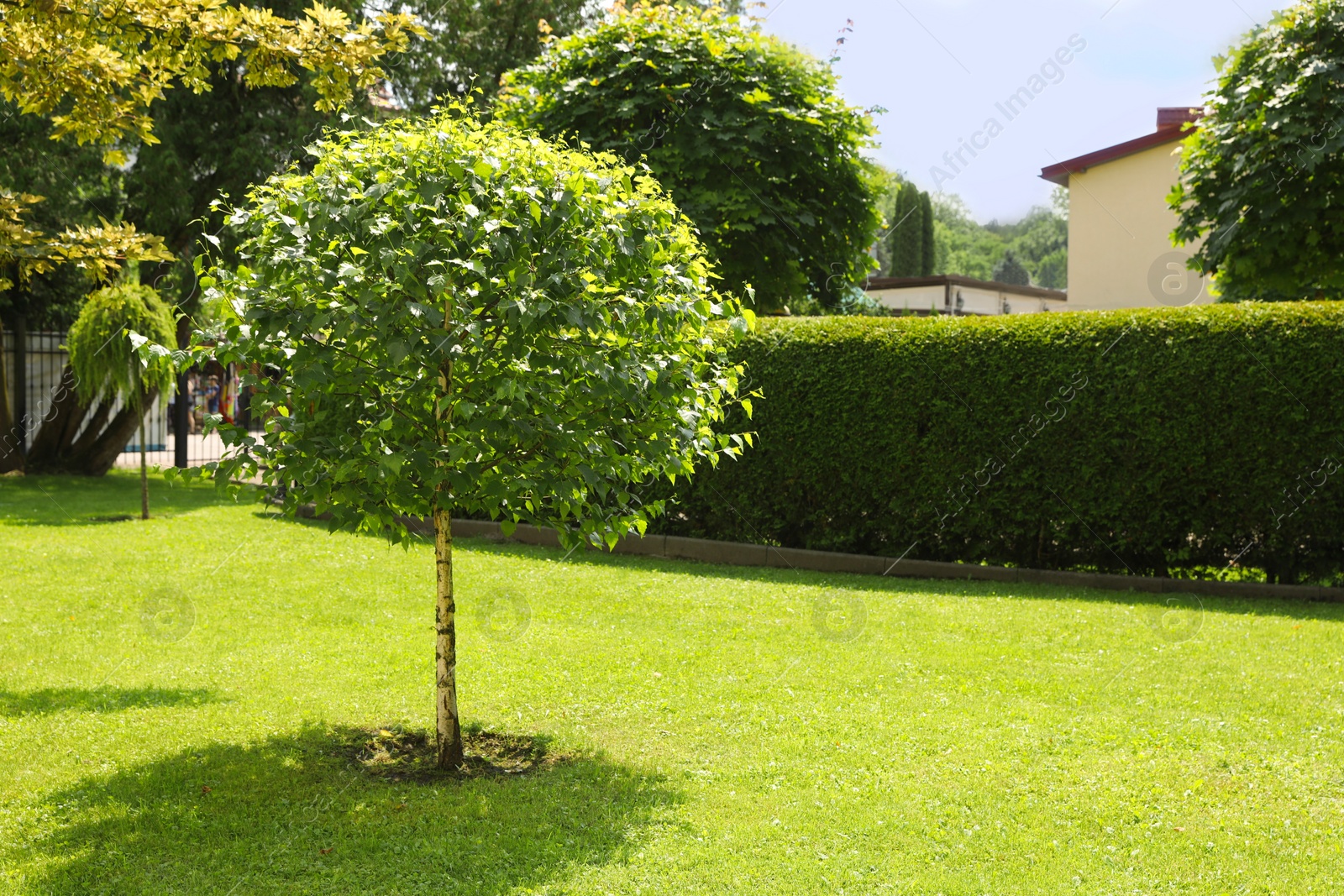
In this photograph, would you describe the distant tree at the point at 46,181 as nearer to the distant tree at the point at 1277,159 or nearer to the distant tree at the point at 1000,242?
the distant tree at the point at 1277,159

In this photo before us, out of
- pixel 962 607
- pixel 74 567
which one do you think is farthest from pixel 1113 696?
pixel 74 567

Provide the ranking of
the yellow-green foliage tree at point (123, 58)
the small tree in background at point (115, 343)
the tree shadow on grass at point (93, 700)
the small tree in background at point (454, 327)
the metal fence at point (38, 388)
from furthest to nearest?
the metal fence at point (38, 388) < the small tree in background at point (115, 343) < the yellow-green foliage tree at point (123, 58) < the tree shadow on grass at point (93, 700) < the small tree in background at point (454, 327)

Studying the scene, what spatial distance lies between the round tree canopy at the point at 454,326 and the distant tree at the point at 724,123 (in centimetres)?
864

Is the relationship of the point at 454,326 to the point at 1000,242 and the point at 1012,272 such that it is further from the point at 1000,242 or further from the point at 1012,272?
the point at 1000,242

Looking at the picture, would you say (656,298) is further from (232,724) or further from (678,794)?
(232,724)

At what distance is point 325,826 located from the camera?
455cm

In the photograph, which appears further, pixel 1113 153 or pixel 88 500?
pixel 1113 153

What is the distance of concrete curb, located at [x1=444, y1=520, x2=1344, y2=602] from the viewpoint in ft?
32.9

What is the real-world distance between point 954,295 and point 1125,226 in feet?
38.2

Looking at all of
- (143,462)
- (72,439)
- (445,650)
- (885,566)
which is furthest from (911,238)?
(445,650)

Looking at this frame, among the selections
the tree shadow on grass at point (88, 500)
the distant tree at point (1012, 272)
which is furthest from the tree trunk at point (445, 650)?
the distant tree at point (1012, 272)

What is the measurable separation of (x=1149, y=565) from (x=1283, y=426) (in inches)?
71.3

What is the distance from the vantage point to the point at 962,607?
30.1ft

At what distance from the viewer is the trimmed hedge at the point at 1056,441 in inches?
385
